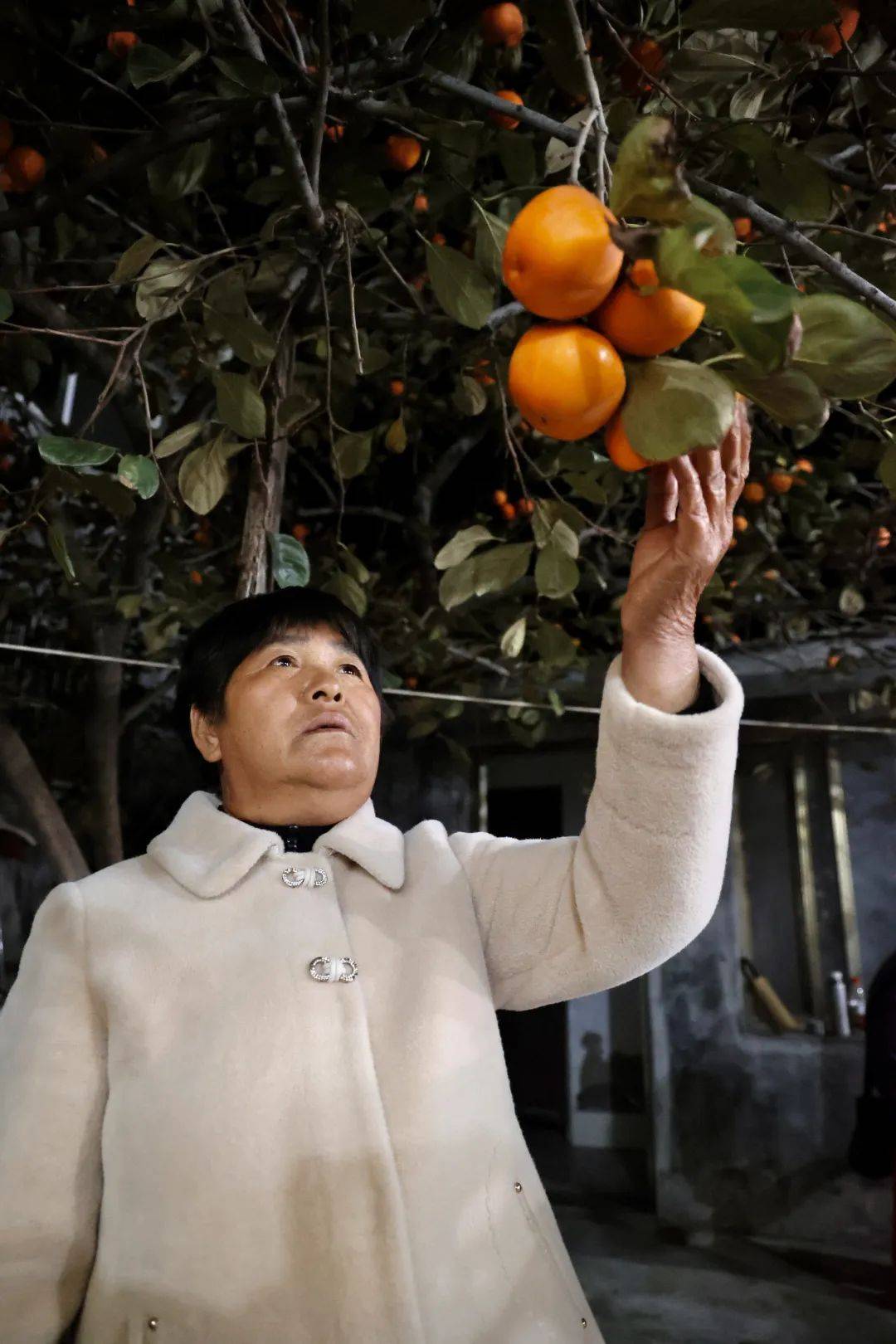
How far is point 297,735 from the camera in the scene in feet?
2.72

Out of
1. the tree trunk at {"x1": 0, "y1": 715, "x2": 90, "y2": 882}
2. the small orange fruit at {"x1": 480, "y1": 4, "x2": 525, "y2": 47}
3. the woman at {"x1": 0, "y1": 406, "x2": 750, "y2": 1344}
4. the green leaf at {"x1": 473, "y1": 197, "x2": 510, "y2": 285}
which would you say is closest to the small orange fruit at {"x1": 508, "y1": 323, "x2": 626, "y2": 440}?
the woman at {"x1": 0, "y1": 406, "x2": 750, "y2": 1344}

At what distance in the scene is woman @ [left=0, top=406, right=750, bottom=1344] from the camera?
0.65 metres

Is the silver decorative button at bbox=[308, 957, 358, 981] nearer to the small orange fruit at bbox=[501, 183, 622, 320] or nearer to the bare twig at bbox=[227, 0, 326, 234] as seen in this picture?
the small orange fruit at bbox=[501, 183, 622, 320]

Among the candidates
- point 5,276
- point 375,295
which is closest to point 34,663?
point 5,276

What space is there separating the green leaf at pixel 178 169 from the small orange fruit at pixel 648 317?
2.19 ft

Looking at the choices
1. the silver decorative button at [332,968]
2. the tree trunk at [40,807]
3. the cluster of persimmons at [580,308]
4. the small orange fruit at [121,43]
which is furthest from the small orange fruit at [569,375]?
the tree trunk at [40,807]

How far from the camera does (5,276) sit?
1.40m

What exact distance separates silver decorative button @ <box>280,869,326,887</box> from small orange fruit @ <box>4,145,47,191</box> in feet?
2.93

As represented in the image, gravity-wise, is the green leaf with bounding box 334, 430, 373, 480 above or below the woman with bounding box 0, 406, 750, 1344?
above

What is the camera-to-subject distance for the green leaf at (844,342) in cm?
43

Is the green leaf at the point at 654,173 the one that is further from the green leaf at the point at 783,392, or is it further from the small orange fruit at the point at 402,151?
the small orange fruit at the point at 402,151

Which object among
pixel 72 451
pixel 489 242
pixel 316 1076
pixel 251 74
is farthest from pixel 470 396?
pixel 316 1076

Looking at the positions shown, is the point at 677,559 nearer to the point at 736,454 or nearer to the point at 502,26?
the point at 736,454

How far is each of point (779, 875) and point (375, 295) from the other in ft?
4.15
